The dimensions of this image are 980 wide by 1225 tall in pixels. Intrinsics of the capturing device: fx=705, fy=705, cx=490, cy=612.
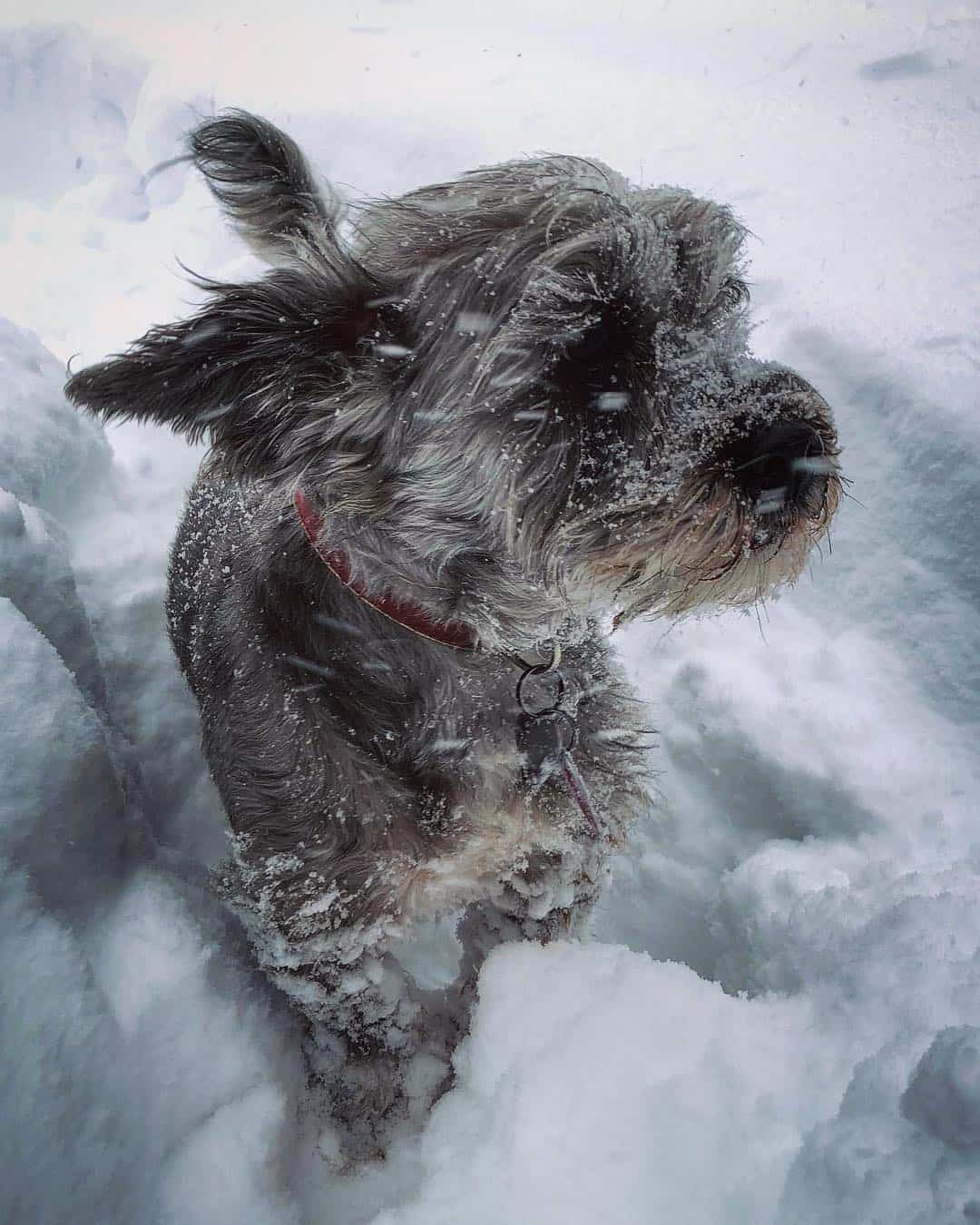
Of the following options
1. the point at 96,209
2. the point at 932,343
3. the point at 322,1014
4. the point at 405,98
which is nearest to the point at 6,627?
the point at 322,1014

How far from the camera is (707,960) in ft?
7.89

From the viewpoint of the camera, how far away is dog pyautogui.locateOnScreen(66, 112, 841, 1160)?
156 centimetres

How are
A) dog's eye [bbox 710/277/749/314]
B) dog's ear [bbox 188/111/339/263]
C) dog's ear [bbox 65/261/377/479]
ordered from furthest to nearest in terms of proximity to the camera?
dog's ear [bbox 188/111/339/263] → dog's eye [bbox 710/277/749/314] → dog's ear [bbox 65/261/377/479]

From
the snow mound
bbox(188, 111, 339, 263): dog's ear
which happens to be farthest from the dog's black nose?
bbox(188, 111, 339, 263): dog's ear

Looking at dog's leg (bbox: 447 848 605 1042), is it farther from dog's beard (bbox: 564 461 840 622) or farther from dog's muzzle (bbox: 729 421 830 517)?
dog's muzzle (bbox: 729 421 830 517)

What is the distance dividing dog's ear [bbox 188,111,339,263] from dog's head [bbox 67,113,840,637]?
970 millimetres

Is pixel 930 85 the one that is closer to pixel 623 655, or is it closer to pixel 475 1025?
pixel 623 655

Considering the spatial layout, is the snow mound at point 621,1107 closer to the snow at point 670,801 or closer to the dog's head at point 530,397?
the snow at point 670,801

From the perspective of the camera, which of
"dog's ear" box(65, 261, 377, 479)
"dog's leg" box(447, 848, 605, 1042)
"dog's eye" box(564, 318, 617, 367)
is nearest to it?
"dog's ear" box(65, 261, 377, 479)

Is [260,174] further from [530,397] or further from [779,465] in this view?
[779,465]

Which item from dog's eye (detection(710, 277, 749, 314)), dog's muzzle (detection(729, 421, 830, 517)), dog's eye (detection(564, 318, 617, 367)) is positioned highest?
dog's eye (detection(710, 277, 749, 314))

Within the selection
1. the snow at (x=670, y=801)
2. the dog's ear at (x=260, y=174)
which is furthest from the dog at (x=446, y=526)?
the dog's ear at (x=260, y=174)

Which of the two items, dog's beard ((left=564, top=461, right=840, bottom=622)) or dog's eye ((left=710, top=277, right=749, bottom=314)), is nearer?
dog's beard ((left=564, top=461, right=840, bottom=622))

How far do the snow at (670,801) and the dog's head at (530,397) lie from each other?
30.9 inches
